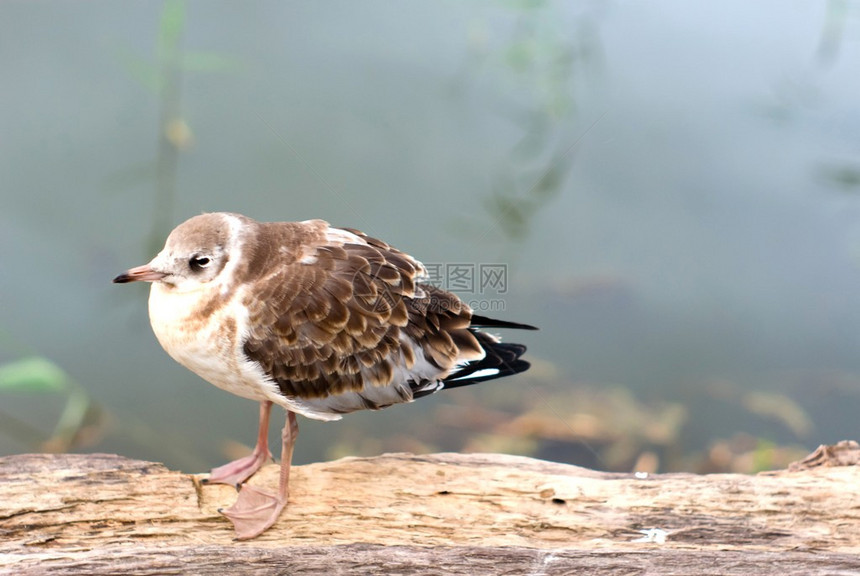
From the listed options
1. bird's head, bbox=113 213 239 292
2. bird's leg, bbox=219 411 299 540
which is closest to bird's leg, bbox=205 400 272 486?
bird's leg, bbox=219 411 299 540

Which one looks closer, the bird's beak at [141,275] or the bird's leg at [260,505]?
the bird's beak at [141,275]

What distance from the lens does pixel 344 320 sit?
10.3 ft

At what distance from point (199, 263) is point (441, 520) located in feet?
4.87

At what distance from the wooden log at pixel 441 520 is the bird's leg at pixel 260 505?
0.20ft

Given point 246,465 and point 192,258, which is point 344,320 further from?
point 246,465

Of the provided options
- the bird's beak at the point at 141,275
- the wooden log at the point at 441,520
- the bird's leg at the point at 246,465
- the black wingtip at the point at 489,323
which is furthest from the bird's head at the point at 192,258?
the black wingtip at the point at 489,323

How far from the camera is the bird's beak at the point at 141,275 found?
2.92 meters

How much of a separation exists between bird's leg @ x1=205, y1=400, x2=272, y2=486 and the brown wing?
504mm

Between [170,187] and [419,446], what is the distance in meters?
2.33

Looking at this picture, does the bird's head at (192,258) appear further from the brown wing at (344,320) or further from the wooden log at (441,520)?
the wooden log at (441,520)

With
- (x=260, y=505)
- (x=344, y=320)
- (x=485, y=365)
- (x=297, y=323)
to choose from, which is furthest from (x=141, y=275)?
(x=485, y=365)

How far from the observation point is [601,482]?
347cm

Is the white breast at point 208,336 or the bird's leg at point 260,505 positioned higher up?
the white breast at point 208,336

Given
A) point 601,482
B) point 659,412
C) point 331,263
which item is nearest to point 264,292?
point 331,263
